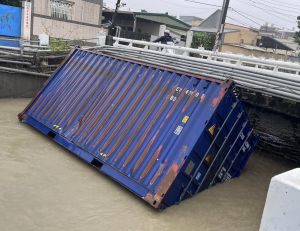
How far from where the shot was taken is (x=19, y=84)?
1152 cm

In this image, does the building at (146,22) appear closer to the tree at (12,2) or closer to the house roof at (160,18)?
the house roof at (160,18)

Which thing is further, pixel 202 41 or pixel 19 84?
pixel 202 41

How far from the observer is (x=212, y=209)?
5945 mm

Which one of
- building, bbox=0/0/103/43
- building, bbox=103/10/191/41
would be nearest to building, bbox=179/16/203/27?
building, bbox=103/10/191/41

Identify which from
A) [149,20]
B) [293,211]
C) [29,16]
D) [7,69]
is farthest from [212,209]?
[149,20]

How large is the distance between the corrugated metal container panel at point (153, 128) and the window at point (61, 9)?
14.7 meters

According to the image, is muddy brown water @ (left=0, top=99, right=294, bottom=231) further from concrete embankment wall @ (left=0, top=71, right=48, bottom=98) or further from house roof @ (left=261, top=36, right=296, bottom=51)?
house roof @ (left=261, top=36, right=296, bottom=51)

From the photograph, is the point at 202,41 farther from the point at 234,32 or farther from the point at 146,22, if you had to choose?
the point at 234,32

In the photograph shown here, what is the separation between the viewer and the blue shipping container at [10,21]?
18609mm

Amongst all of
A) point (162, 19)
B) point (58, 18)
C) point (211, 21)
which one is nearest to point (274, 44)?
point (211, 21)

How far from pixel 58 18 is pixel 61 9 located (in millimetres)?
657

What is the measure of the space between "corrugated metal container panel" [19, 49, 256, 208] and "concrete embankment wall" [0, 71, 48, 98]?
325cm

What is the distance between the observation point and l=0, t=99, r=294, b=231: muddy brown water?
5.03m

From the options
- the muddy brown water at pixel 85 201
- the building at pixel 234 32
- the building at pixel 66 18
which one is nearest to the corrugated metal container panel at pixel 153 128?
the muddy brown water at pixel 85 201
